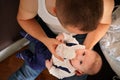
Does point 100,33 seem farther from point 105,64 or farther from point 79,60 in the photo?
point 105,64

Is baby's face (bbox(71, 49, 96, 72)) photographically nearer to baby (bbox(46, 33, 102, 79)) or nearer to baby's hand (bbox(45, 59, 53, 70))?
baby (bbox(46, 33, 102, 79))

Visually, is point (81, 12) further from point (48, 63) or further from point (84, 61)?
point (48, 63)

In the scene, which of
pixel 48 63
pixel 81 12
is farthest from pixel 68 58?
pixel 81 12

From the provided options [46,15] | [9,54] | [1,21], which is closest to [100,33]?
[46,15]

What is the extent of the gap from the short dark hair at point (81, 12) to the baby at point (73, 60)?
17 cm

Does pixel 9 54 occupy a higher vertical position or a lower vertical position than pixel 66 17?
lower

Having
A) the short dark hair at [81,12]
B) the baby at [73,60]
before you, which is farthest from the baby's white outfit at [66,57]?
the short dark hair at [81,12]

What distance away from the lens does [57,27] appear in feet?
3.19

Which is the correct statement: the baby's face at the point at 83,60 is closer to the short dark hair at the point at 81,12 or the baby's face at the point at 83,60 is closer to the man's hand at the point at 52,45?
the man's hand at the point at 52,45

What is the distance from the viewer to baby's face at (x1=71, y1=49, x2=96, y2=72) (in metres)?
0.85

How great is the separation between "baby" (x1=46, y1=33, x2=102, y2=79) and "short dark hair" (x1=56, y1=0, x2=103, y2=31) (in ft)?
0.55

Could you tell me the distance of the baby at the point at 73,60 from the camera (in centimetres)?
85

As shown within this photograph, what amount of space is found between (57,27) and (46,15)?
0.08 meters

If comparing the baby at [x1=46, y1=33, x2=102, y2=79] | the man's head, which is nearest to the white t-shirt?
the baby at [x1=46, y1=33, x2=102, y2=79]
